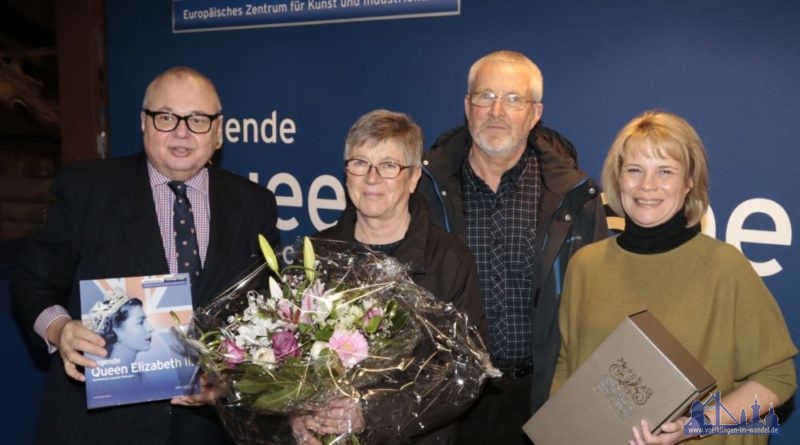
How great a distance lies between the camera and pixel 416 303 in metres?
1.80

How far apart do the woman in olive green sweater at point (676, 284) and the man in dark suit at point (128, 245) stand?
1.09 m

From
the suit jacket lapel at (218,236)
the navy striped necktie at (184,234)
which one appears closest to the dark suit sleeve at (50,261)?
the navy striped necktie at (184,234)

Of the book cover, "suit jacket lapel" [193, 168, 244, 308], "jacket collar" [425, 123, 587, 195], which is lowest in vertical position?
the book cover

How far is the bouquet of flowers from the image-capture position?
1.54 meters

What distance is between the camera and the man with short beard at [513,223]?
2.63 meters

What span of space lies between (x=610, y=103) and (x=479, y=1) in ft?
2.73

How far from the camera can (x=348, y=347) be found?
154cm

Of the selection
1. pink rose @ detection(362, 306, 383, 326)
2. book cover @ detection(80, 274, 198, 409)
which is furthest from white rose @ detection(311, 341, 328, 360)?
book cover @ detection(80, 274, 198, 409)

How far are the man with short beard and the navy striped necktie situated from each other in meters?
0.88

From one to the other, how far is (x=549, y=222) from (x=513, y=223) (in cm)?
13

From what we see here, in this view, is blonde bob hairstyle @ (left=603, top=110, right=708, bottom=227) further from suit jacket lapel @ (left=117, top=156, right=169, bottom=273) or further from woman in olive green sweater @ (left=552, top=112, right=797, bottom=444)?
suit jacket lapel @ (left=117, top=156, right=169, bottom=273)

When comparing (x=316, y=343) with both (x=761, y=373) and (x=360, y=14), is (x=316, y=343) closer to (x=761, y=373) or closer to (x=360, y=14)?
(x=761, y=373)

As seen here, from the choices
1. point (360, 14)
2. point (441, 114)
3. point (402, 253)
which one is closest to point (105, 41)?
point (360, 14)

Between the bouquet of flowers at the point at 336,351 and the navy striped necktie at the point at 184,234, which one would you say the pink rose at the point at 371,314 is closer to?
the bouquet of flowers at the point at 336,351
